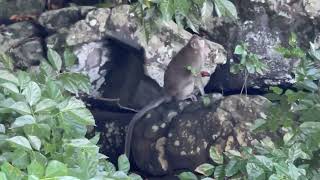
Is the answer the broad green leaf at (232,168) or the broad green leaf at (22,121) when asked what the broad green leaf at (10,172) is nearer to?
the broad green leaf at (22,121)

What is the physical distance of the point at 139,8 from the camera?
257 cm

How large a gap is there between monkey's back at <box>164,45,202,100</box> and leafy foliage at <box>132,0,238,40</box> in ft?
7.60

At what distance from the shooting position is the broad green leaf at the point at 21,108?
1774 millimetres

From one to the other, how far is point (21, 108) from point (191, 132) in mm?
2738

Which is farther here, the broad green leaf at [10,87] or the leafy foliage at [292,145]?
the leafy foliage at [292,145]

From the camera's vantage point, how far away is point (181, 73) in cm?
514

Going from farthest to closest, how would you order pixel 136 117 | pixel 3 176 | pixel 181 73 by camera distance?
pixel 181 73 → pixel 136 117 → pixel 3 176

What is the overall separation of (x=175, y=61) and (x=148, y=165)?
2.81 feet

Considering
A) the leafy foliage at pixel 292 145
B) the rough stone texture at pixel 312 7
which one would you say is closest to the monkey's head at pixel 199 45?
the rough stone texture at pixel 312 7

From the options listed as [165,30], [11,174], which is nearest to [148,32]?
[11,174]

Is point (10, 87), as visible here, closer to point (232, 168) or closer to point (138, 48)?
point (232, 168)

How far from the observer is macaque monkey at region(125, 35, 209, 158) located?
16.2ft

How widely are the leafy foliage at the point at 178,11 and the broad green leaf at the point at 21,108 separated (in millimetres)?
731

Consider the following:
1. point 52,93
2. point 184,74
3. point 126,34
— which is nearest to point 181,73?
point 184,74
